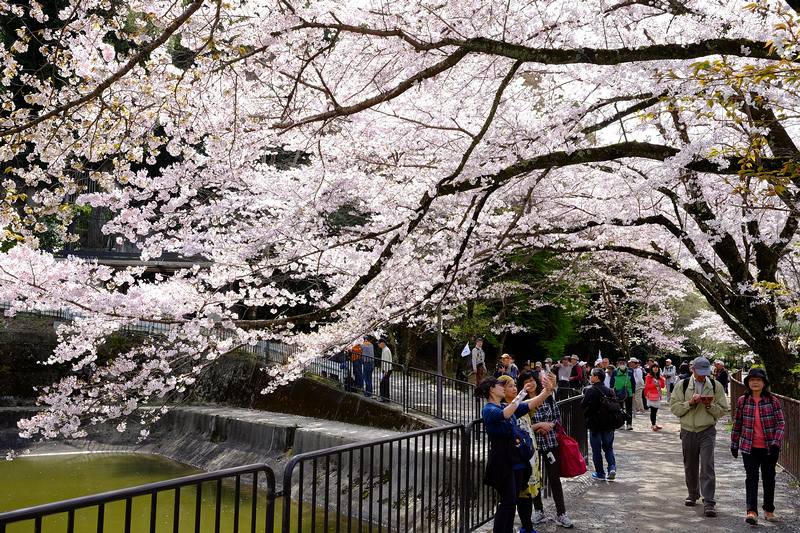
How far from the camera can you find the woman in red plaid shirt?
→ 22.0ft

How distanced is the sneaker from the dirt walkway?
61mm

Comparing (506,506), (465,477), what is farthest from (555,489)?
(506,506)

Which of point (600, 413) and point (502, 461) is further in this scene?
point (600, 413)

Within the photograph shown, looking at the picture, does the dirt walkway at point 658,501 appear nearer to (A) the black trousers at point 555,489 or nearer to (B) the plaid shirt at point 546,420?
(A) the black trousers at point 555,489

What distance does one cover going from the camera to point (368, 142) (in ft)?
34.9

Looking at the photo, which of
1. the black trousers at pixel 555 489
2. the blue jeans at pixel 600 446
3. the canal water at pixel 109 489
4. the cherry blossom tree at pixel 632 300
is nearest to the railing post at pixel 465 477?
the black trousers at pixel 555 489

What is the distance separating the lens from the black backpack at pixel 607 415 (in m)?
8.68

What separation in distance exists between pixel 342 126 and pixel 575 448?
6505mm

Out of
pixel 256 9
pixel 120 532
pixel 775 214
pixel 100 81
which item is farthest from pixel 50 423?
pixel 775 214

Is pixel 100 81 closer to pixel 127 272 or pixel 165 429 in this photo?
pixel 127 272

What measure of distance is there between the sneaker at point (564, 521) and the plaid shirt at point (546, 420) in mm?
667

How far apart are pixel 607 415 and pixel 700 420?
59.1 inches

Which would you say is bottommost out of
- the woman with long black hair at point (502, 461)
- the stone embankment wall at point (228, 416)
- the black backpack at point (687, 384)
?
the stone embankment wall at point (228, 416)

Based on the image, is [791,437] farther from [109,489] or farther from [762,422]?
[109,489]
